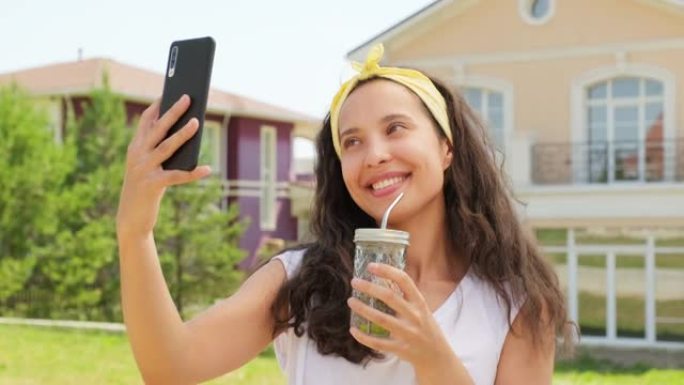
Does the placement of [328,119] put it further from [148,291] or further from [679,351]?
[679,351]

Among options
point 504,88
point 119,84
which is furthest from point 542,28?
point 119,84

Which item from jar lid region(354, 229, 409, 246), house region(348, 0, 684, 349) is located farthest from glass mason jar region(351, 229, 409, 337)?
house region(348, 0, 684, 349)

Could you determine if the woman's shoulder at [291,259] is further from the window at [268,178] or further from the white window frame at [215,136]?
the window at [268,178]

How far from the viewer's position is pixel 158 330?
1.71 m

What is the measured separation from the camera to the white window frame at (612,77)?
17.1m

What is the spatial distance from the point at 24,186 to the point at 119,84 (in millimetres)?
4841

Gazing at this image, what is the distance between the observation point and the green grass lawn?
9398mm

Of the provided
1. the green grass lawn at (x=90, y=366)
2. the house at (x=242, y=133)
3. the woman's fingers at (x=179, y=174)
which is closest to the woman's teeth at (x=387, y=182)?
the woman's fingers at (x=179, y=174)

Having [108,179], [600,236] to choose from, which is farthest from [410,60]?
[108,179]

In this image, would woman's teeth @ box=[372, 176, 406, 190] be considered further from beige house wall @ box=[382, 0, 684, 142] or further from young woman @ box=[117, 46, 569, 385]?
beige house wall @ box=[382, 0, 684, 142]

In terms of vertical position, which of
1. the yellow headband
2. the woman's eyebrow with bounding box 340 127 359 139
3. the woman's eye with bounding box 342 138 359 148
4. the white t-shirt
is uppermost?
the yellow headband

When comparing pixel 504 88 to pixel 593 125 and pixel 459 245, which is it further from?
pixel 459 245

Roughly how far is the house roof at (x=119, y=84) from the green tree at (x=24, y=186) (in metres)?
2.32

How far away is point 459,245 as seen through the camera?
2.05 meters
